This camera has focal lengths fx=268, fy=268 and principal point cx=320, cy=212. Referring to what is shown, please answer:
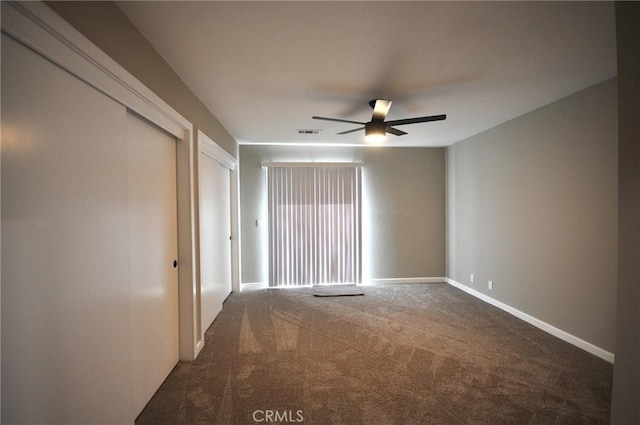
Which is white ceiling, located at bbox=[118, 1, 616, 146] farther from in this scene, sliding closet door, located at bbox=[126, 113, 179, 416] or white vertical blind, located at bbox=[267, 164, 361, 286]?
white vertical blind, located at bbox=[267, 164, 361, 286]

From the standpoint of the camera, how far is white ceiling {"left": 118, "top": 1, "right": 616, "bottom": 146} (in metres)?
1.52

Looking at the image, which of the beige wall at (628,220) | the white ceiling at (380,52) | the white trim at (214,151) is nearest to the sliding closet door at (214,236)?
the white trim at (214,151)

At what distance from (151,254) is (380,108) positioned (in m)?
2.33

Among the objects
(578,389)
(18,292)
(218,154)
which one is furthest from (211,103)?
(578,389)

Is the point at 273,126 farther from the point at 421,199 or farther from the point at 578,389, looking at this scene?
the point at 578,389

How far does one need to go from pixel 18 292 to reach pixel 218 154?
267cm

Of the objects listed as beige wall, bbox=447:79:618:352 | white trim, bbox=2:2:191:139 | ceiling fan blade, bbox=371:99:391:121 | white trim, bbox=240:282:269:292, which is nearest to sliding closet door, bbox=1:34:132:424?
white trim, bbox=2:2:191:139

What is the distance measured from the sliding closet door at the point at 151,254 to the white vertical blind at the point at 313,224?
2532 mm

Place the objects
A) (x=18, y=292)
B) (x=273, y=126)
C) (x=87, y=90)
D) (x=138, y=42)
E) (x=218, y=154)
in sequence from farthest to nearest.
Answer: (x=273, y=126), (x=218, y=154), (x=138, y=42), (x=87, y=90), (x=18, y=292)

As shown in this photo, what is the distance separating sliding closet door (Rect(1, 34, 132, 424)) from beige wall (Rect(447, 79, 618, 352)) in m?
3.85

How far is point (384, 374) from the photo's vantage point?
227cm

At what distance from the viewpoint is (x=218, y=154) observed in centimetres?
342

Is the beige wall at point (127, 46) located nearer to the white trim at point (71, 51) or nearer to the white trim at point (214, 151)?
the white trim at point (71, 51)

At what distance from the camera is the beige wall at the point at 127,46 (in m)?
1.19
